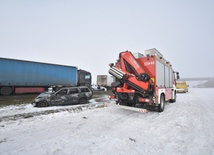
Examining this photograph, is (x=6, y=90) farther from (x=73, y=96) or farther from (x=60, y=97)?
(x=73, y=96)

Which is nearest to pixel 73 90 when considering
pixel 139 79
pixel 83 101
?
pixel 83 101

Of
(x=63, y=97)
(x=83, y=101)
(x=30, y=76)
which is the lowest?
(x=83, y=101)

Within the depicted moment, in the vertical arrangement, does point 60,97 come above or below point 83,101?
above

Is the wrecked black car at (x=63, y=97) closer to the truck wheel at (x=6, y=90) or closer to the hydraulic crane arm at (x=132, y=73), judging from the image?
the hydraulic crane arm at (x=132, y=73)

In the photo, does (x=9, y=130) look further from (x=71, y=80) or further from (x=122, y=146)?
(x=71, y=80)

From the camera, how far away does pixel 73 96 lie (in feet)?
31.6

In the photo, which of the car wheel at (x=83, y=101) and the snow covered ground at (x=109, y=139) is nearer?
the snow covered ground at (x=109, y=139)

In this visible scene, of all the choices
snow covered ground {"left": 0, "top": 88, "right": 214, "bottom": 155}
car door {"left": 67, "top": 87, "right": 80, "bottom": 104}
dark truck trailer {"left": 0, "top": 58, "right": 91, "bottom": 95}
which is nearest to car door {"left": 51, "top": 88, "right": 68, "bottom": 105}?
car door {"left": 67, "top": 87, "right": 80, "bottom": 104}

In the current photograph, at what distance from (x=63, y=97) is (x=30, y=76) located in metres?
9.13

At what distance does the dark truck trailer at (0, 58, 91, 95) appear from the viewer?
46.5 feet

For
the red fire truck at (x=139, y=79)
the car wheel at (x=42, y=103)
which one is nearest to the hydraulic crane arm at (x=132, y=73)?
the red fire truck at (x=139, y=79)

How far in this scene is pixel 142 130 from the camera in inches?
168

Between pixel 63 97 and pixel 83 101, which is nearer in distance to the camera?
pixel 63 97

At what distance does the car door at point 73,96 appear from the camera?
9.49m
